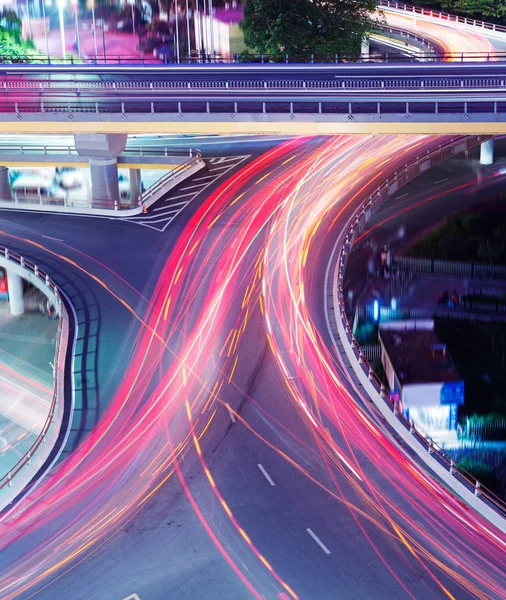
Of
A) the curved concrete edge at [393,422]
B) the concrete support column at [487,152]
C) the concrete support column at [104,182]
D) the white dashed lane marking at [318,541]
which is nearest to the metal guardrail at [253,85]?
the concrete support column at [104,182]

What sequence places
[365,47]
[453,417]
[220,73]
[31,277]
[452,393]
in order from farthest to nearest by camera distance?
[365,47]
[220,73]
[31,277]
[452,393]
[453,417]

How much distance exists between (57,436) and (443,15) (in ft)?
250

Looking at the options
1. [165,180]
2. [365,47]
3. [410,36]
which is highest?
[410,36]

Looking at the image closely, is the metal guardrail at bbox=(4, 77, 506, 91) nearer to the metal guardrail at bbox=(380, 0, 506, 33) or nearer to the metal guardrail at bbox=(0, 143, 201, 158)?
the metal guardrail at bbox=(0, 143, 201, 158)

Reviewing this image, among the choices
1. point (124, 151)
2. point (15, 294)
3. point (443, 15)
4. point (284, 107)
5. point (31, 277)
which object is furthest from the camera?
point (443, 15)

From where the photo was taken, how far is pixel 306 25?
72.2 metres

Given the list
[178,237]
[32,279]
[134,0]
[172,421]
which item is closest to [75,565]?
[172,421]

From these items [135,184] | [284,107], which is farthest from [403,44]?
[284,107]

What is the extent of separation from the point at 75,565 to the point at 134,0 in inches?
2741

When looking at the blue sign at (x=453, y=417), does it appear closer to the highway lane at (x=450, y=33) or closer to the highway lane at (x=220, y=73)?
the highway lane at (x=220, y=73)

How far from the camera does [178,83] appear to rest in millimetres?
57625

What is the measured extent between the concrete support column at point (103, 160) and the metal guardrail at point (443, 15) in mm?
48538

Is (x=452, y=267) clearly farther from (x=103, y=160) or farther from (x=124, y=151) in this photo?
(x=124, y=151)

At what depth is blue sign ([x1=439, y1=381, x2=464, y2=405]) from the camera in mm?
43469
